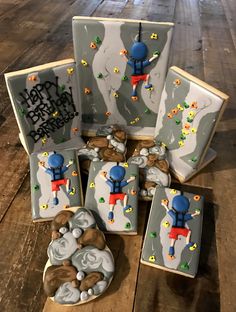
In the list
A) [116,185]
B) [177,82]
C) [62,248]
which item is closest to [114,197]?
[116,185]

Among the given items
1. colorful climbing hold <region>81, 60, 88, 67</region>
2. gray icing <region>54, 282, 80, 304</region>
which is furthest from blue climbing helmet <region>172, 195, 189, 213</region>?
colorful climbing hold <region>81, 60, 88, 67</region>

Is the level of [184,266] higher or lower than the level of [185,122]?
lower

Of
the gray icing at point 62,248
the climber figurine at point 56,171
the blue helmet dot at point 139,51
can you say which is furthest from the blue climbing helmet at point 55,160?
the blue helmet dot at point 139,51

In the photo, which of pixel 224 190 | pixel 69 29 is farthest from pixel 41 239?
pixel 69 29

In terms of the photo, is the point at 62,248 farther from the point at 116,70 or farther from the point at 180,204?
the point at 116,70

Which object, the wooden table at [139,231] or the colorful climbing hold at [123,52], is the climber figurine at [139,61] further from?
the wooden table at [139,231]
